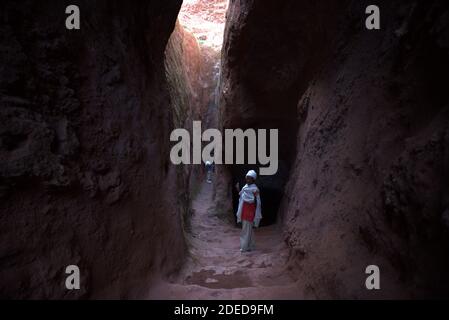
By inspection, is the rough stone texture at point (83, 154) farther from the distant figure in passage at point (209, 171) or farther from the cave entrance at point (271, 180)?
the distant figure in passage at point (209, 171)

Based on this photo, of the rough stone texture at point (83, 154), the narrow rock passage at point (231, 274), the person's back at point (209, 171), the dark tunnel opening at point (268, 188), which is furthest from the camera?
the person's back at point (209, 171)

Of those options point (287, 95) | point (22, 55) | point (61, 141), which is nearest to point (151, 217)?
point (61, 141)

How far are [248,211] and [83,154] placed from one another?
359 centimetres

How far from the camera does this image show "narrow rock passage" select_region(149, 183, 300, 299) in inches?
143

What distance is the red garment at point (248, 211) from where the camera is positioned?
594 centimetres

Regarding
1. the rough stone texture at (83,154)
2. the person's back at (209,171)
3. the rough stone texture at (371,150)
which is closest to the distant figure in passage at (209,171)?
the person's back at (209,171)

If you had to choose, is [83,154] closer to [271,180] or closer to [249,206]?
[249,206]

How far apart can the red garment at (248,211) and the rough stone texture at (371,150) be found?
2.99ft

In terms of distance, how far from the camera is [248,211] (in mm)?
5969

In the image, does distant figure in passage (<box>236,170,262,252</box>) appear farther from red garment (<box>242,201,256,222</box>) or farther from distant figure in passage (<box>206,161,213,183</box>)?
distant figure in passage (<box>206,161,213,183</box>)

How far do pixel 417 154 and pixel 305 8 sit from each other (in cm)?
442

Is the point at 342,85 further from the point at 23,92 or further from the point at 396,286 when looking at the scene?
the point at 23,92

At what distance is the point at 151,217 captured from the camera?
405cm

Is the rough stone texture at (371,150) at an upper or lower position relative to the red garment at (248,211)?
upper
